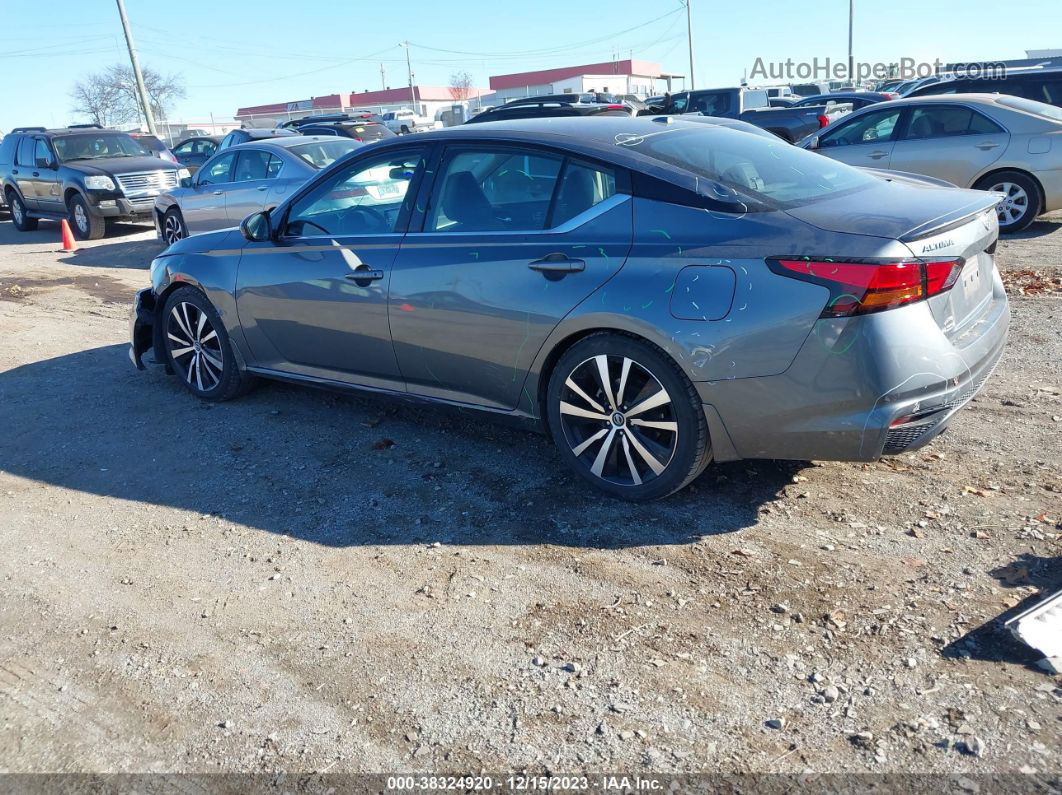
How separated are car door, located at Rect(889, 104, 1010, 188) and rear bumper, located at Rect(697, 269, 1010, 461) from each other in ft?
24.8

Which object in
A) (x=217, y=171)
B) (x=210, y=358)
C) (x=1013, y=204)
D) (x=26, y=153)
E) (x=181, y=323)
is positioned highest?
(x=26, y=153)

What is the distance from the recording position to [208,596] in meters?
3.80

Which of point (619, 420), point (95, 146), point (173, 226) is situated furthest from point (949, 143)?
point (95, 146)

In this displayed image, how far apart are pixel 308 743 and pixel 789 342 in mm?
2283

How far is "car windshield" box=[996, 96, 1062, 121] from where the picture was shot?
33.2 ft

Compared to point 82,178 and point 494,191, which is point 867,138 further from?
point 82,178

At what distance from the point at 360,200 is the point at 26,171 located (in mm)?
14936

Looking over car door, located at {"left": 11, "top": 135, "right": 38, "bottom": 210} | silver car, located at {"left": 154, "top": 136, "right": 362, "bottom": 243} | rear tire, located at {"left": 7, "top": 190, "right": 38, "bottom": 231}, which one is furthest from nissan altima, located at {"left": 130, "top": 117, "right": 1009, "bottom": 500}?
rear tire, located at {"left": 7, "top": 190, "right": 38, "bottom": 231}

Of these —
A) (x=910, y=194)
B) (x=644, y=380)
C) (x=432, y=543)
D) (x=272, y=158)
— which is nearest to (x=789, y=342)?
(x=644, y=380)

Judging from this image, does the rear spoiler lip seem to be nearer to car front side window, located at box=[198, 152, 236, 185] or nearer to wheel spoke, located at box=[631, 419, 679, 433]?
wheel spoke, located at box=[631, 419, 679, 433]

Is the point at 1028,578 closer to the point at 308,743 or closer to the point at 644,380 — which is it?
the point at 644,380

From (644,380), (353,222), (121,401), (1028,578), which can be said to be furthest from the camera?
(121,401)

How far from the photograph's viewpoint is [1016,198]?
1033cm

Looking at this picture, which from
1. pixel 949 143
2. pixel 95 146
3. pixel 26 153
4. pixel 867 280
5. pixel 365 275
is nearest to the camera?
pixel 867 280
